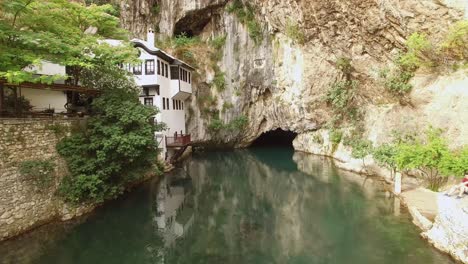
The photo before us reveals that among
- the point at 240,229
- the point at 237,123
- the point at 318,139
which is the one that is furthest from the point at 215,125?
the point at 240,229

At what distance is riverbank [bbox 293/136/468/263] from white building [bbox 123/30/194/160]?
1487 centimetres

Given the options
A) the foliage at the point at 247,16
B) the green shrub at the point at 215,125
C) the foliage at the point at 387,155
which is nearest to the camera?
the foliage at the point at 387,155

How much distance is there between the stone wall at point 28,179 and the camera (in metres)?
12.7

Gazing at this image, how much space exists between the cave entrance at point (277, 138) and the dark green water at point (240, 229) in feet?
76.6

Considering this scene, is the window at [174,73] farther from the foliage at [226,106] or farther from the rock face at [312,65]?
the foliage at [226,106]

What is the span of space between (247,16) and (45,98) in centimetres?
2451

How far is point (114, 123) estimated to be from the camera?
16.4 meters

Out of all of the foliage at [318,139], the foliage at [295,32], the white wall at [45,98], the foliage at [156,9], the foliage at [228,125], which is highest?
the foliage at [156,9]

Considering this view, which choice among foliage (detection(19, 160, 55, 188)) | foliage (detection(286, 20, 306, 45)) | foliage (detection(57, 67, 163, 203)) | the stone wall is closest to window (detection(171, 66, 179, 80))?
foliage (detection(57, 67, 163, 203))

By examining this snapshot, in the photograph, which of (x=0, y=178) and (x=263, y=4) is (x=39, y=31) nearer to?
(x=0, y=178)

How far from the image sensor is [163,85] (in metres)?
26.8

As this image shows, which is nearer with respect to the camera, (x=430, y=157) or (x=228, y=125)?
(x=430, y=157)

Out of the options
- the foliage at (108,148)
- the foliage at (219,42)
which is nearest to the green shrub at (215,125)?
the foliage at (219,42)

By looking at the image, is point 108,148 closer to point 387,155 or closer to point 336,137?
point 387,155
